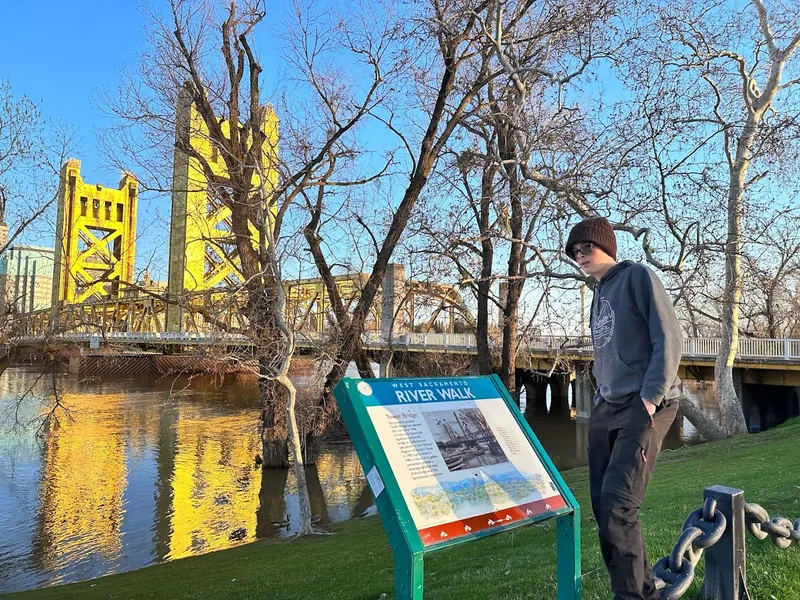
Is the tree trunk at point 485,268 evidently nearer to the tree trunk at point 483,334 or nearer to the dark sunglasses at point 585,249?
the tree trunk at point 483,334

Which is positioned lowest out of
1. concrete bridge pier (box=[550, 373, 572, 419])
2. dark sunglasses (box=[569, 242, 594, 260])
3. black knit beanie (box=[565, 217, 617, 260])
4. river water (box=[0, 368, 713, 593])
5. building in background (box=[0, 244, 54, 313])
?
river water (box=[0, 368, 713, 593])

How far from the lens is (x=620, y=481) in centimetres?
266

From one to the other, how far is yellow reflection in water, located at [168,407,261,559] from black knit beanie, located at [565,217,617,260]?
9049 millimetres

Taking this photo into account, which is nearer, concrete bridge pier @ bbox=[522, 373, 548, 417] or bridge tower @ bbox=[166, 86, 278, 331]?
bridge tower @ bbox=[166, 86, 278, 331]

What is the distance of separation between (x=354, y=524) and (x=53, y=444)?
1225cm

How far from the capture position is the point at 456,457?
2.75 meters

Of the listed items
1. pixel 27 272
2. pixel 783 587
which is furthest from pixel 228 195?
pixel 783 587

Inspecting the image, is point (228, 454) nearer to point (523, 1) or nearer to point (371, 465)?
point (523, 1)

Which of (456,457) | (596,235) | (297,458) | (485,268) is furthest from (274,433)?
(596,235)

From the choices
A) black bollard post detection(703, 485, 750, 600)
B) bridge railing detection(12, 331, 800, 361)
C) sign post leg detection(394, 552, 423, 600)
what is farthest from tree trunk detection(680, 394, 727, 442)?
sign post leg detection(394, 552, 423, 600)

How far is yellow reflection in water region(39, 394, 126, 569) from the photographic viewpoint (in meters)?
10.3

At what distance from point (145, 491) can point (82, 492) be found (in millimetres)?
1292

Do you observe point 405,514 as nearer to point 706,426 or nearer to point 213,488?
point 213,488

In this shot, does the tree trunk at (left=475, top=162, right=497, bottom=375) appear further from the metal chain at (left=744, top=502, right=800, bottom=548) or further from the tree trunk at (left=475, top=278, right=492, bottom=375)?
the metal chain at (left=744, top=502, right=800, bottom=548)
